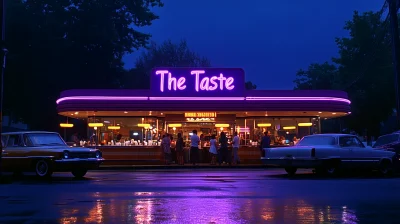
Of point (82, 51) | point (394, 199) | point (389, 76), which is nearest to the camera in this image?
point (394, 199)

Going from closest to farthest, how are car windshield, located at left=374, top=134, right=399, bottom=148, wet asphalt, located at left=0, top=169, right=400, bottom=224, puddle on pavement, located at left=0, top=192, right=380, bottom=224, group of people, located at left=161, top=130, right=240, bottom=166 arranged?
puddle on pavement, located at left=0, top=192, right=380, bottom=224 → wet asphalt, located at left=0, top=169, right=400, bottom=224 → car windshield, located at left=374, top=134, right=399, bottom=148 → group of people, located at left=161, top=130, right=240, bottom=166

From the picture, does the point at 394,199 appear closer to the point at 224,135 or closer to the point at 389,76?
the point at 224,135

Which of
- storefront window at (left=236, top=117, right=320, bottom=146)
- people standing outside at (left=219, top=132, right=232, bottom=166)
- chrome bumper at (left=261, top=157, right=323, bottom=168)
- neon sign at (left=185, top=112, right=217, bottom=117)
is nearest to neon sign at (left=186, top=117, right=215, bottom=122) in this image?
neon sign at (left=185, top=112, right=217, bottom=117)

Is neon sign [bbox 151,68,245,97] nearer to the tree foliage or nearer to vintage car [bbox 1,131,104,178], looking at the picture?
vintage car [bbox 1,131,104,178]

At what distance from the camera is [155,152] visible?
2919cm

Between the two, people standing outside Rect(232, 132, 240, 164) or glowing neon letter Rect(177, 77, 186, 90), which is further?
glowing neon letter Rect(177, 77, 186, 90)

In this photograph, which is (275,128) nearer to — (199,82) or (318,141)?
(199,82)

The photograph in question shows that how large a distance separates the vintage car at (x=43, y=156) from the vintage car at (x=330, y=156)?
6727 millimetres

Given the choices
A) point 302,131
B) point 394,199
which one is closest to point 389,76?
point 302,131

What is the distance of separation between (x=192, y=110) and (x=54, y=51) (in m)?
16.2

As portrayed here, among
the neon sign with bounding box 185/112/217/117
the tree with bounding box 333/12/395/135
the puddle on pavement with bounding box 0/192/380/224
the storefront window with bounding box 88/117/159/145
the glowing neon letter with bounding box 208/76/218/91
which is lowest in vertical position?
the puddle on pavement with bounding box 0/192/380/224

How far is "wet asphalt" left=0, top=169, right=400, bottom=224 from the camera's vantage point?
9.38m

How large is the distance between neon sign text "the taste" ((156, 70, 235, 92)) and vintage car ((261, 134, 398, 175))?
9095mm

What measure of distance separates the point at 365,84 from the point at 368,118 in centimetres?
319
